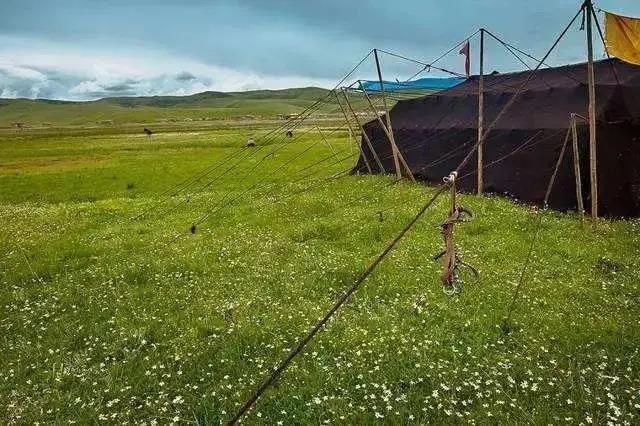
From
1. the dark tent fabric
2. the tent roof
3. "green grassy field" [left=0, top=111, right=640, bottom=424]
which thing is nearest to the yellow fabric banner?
the dark tent fabric

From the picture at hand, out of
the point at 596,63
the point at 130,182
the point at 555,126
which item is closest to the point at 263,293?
the point at 555,126

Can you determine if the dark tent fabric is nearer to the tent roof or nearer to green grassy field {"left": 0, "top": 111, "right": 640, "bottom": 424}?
the tent roof

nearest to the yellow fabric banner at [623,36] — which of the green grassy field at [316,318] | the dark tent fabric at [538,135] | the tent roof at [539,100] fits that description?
the dark tent fabric at [538,135]

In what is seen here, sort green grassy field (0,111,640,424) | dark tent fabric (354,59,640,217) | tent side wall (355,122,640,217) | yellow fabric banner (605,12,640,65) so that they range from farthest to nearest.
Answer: dark tent fabric (354,59,640,217), tent side wall (355,122,640,217), yellow fabric banner (605,12,640,65), green grassy field (0,111,640,424)

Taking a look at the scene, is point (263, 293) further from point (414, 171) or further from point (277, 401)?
point (414, 171)

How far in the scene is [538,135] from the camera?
25.9 m

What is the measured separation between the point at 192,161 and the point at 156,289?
45.6 m

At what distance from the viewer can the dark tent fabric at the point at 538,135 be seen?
23234 mm

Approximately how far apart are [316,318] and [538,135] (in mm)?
18277

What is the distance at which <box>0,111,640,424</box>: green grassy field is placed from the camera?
31.6 feet

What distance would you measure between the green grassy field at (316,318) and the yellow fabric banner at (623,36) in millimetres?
6466

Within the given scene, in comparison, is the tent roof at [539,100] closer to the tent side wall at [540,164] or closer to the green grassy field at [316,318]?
the tent side wall at [540,164]

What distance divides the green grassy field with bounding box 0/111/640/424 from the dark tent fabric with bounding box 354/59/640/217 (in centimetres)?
231

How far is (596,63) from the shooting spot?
28.6m
